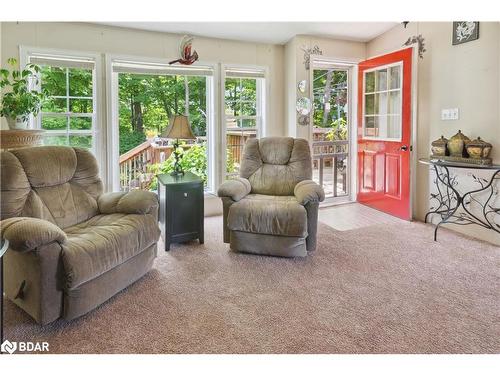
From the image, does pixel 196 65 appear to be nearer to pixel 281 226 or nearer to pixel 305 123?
pixel 305 123

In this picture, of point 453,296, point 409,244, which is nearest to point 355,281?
point 453,296

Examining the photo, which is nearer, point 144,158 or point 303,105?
point 144,158

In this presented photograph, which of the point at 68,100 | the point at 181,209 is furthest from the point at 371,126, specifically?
the point at 68,100

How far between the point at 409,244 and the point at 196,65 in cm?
301

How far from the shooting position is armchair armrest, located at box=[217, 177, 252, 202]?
3211 millimetres

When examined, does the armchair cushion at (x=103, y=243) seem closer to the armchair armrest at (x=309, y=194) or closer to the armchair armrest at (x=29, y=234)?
the armchair armrest at (x=29, y=234)

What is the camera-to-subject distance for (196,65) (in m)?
4.39

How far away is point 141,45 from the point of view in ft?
13.5

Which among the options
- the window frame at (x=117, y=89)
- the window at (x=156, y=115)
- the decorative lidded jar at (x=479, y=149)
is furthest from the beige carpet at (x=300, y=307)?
the window at (x=156, y=115)

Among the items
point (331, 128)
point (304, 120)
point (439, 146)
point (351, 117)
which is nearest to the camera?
point (439, 146)

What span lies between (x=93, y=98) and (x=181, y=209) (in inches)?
64.0

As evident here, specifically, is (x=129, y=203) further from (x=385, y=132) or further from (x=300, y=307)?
(x=385, y=132)

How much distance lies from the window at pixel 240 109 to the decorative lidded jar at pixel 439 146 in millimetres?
2078

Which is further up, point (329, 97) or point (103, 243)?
point (329, 97)
